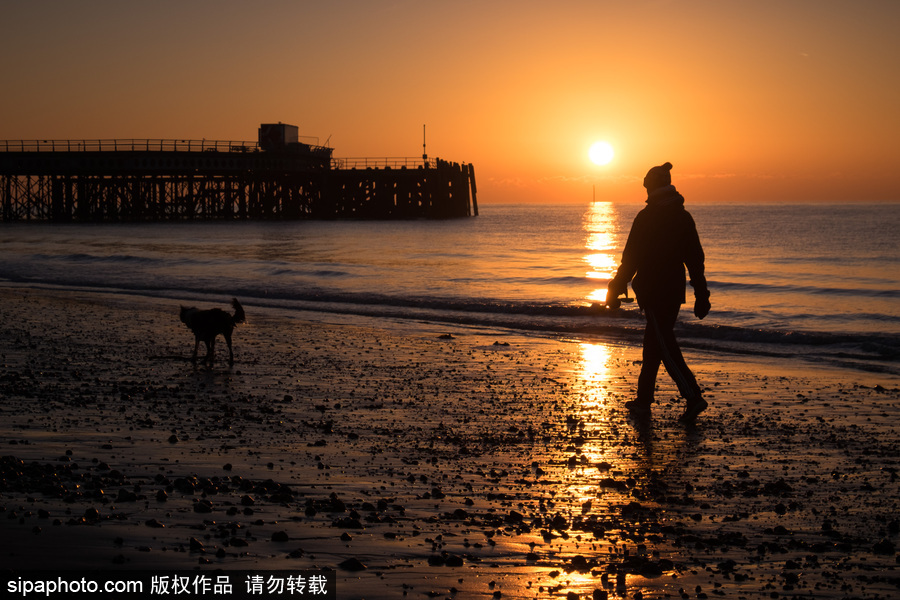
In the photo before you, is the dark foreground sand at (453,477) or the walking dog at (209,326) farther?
the walking dog at (209,326)

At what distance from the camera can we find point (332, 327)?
47.1 ft

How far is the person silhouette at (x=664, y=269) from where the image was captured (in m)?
7.26

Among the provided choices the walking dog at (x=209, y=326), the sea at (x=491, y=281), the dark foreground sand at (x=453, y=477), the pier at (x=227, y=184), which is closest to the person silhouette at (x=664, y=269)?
the dark foreground sand at (x=453, y=477)

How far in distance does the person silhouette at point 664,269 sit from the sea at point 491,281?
483 centimetres

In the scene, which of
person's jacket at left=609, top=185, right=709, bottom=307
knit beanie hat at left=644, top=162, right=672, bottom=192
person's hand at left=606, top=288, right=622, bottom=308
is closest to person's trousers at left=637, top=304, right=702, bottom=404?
person's jacket at left=609, top=185, right=709, bottom=307

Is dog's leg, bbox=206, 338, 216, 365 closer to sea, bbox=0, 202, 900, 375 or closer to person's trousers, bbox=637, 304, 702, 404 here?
person's trousers, bbox=637, 304, 702, 404

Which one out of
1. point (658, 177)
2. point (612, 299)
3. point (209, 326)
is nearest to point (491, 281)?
point (209, 326)

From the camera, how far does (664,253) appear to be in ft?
24.0

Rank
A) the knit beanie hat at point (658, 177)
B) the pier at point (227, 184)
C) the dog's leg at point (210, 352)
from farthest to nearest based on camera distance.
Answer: the pier at point (227, 184) → the dog's leg at point (210, 352) → the knit beanie hat at point (658, 177)

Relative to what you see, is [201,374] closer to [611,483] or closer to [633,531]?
[611,483]

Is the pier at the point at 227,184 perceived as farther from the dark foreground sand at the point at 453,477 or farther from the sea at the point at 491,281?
the dark foreground sand at the point at 453,477

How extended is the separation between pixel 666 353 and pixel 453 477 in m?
2.77

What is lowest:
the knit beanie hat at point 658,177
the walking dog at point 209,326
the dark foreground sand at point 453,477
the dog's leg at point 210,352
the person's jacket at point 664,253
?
the dark foreground sand at point 453,477

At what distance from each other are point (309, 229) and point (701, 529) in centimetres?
5589
